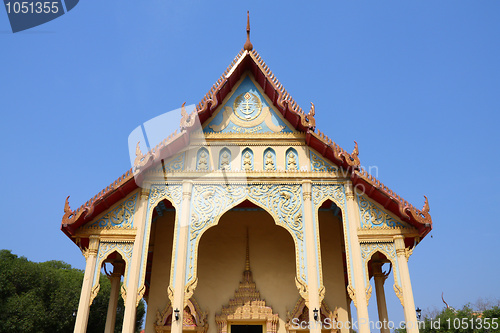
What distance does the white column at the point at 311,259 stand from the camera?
9375 millimetres

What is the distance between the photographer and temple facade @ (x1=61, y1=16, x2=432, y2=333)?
988 cm

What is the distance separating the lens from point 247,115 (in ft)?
38.5

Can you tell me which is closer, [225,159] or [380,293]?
[225,159]

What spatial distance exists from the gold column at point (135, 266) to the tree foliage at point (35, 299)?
12.6 metres

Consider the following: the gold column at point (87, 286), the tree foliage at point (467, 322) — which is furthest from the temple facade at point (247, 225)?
the tree foliage at point (467, 322)

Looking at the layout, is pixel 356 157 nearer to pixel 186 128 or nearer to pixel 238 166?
pixel 238 166

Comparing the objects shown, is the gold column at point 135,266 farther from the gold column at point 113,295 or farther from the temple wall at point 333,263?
the temple wall at point 333,263

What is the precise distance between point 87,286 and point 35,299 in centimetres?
1320

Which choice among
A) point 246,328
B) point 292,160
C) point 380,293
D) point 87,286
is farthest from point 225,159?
point 380,293

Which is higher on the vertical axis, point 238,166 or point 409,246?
point 238,166

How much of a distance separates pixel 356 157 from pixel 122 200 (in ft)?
20.5

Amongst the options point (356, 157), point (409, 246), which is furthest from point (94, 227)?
point (409, 246)

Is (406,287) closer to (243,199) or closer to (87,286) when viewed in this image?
(243,199)

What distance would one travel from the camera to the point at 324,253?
39.4ft
